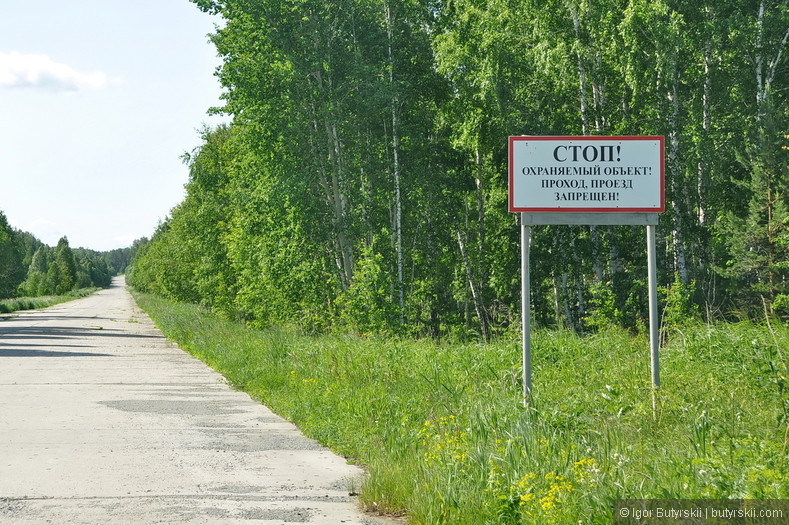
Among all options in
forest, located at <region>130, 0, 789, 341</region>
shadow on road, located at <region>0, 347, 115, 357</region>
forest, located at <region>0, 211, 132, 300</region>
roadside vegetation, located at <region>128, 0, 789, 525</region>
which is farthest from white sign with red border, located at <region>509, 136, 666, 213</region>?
forest, located at <region>0, 211, 132, 300</region>

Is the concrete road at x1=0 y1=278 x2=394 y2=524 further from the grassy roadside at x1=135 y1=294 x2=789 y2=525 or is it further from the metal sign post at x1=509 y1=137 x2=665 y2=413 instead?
the metal sign post at x1=509 y1=137 x2=665 y2=413

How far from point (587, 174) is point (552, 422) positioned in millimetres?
2478

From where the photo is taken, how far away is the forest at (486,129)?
82.8 ft

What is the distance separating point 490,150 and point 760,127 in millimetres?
8503

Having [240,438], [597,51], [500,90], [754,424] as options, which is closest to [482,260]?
[500,90]

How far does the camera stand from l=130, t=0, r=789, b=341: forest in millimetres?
25234

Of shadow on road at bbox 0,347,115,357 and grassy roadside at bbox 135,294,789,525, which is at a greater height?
grassy roadside at bbox 135,294,789,525

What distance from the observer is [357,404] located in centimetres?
1052

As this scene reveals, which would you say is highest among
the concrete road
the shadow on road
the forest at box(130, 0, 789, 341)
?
the forest at box(130, 0, 789, 341)

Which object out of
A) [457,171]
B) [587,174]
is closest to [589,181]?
[587,174]

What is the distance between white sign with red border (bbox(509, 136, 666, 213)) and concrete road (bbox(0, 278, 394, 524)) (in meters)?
3.05

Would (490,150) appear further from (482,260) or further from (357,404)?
(357,404)

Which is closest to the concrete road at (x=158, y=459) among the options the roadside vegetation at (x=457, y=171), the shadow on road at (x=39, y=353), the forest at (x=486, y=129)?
the roadside vegetation at (x=457, y=171)

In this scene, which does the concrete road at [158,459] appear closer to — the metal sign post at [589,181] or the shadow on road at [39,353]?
the metal sign post at [589,181]
